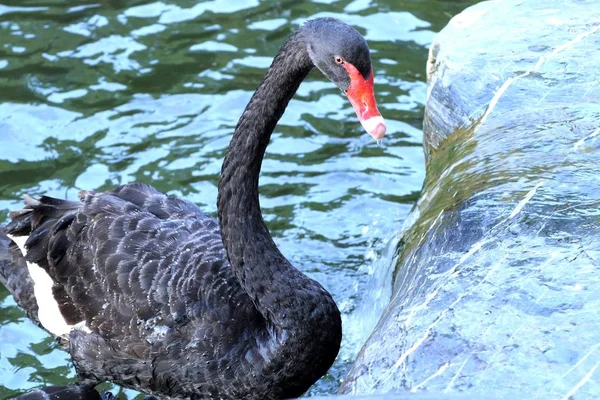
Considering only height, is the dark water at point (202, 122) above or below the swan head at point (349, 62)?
below

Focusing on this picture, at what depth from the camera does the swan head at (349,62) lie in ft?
10.6

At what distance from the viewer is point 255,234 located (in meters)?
3.83

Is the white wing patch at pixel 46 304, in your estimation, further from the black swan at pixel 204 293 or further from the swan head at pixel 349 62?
the swan head at pixel 349 62

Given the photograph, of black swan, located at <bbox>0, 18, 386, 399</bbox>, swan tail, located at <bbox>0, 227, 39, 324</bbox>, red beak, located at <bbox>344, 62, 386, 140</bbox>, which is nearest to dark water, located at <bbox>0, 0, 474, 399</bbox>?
swan tail, located at <bbox>0, 227, 39, 324</bbox>

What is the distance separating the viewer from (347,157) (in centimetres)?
573

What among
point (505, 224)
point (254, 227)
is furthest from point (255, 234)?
point (505, 224)

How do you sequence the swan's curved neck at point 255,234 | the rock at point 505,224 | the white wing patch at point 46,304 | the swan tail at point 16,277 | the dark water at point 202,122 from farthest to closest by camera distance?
the dark water at point 202,122
the swan tail at point 16,277
the white wing patch at point 46,304
the swan's curved neck at point 255,234
the rock at point 505,224

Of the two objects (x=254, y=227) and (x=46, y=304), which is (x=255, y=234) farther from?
(x=46, y=304)

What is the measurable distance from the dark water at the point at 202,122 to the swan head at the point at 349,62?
1531mm

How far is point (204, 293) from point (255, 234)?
1.09ft

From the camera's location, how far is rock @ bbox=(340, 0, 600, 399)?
2.70 meters

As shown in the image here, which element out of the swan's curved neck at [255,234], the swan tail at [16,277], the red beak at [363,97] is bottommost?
the swan tail at [16,277]

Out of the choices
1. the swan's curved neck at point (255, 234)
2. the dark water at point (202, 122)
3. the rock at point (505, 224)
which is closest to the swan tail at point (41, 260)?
the dark water at point (202, 122)

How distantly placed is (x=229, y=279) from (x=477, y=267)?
125 cm
